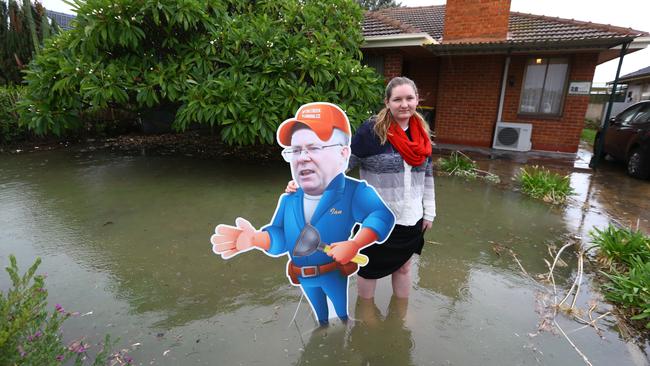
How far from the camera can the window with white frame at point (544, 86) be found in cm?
860

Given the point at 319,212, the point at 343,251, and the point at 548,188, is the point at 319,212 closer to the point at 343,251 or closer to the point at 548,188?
the point at 343,251

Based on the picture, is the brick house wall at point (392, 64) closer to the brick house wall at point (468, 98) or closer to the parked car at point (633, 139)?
the brick house wall at point (468, 98)

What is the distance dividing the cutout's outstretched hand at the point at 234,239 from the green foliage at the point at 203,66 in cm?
284

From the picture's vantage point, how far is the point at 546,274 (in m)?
3.16

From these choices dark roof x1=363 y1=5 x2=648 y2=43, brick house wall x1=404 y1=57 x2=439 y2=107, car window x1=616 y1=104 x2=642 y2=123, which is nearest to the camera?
dark roof x1=363 y1=5 x2=648 y2=43

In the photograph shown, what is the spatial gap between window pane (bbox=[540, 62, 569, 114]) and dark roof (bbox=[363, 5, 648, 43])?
865mm

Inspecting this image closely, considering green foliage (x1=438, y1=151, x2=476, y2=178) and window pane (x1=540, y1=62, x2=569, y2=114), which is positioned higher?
window pane (x1=540, y1=62, x2=569, y2=114)

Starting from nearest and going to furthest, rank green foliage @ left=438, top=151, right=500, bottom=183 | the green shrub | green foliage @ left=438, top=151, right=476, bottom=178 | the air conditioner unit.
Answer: the green shrub, green foliage @ left=438, top=151, right=500, bottom=183, green foliage @ left=438, top=151, right=476, bottom=178, the air conditioner unit

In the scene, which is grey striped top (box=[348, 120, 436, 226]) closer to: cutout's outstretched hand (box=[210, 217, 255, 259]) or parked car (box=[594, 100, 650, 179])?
cutout's outstretched hand (box=[210, 217, 255, 259])

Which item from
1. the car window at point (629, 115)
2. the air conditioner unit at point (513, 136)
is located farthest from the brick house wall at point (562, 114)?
the car window at point (629, 115)

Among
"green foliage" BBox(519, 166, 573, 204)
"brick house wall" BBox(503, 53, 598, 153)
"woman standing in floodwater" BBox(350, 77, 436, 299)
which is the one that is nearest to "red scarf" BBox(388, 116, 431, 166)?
"woman standing in floodwater" BBox(350, 77, 436, 299)

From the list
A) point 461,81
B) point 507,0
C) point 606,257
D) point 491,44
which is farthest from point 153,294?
point 507,0

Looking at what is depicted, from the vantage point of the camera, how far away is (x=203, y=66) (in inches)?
207

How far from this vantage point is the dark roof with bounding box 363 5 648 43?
7.28 metres
